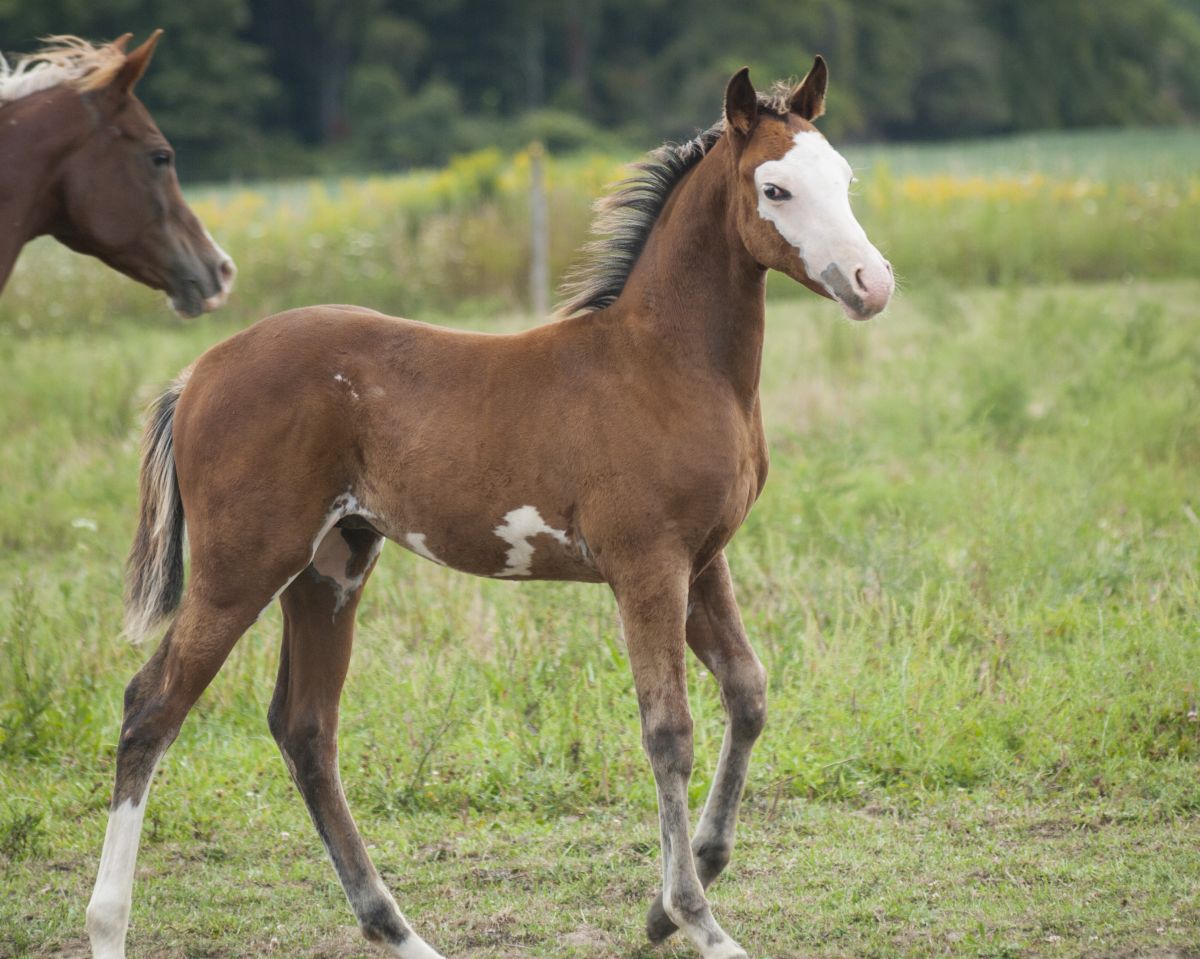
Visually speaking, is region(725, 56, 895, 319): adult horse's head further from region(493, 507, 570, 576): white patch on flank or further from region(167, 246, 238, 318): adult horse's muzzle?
region(167, 246, 238, 318): adult horse's muzzle

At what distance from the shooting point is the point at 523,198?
632 inches

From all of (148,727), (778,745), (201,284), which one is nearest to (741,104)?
(201,284)

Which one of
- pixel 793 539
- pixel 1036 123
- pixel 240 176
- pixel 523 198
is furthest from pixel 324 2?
pixel 793 539

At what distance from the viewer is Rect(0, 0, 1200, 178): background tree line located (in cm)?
3528

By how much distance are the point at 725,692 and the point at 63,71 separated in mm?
2750

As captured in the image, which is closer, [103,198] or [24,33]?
[103,198]

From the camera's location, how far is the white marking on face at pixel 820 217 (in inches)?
131

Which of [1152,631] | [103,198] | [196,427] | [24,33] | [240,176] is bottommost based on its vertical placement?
[240,176]

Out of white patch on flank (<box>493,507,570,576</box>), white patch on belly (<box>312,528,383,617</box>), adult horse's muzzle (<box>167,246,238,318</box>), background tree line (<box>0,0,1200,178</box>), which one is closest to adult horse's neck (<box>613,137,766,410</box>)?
white patch on flank (<box>493,507,570,576</box>)

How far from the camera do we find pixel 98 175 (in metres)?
4.25

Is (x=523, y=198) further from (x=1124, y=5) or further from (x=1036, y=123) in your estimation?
(x=1124, y=5)

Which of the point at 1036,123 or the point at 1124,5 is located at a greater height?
the point at 1124,5

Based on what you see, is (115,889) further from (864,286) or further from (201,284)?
(864,286)

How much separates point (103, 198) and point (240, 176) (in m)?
32.9
